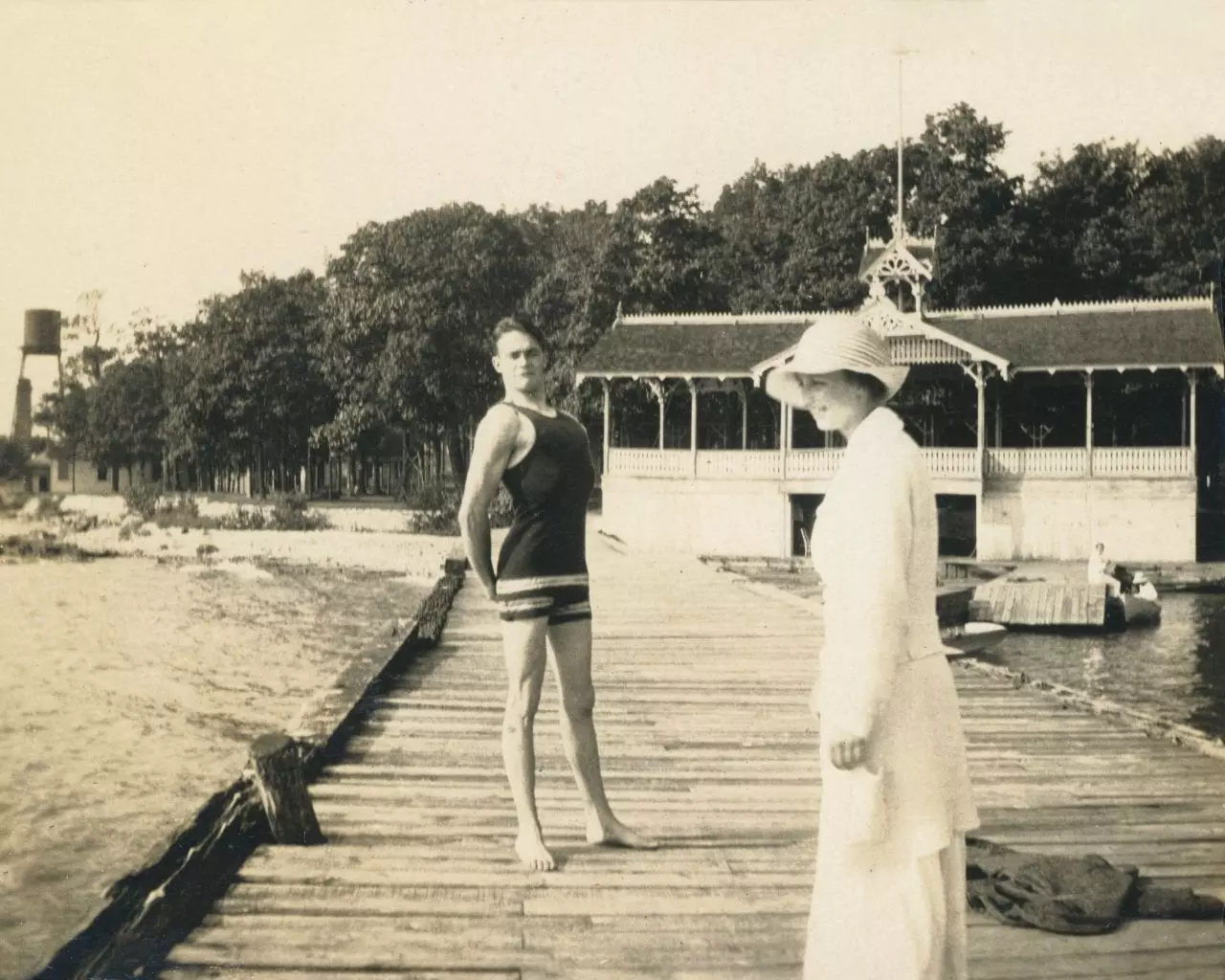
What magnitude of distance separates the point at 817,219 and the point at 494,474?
31058mm

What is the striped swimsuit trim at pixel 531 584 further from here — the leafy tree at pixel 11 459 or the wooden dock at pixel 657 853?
the leafy tree at pixel 11 459

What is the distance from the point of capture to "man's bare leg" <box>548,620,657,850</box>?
3.65 meters

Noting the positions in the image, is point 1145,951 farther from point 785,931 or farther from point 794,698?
point 794,698

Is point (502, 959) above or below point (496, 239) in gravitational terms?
below

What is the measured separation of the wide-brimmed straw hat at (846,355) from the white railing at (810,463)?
20387 millimetres

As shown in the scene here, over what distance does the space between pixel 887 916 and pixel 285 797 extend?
192 centimetres

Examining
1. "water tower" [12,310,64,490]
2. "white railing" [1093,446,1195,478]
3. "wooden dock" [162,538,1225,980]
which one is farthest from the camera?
"white railing" [1093,446,1195,478]

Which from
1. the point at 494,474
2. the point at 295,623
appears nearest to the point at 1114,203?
the point at 295,623

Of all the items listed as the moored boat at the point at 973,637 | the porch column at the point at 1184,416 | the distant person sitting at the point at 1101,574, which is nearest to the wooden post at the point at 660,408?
the distant person sitting at the point at 1101,574

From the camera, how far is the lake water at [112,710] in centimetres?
597

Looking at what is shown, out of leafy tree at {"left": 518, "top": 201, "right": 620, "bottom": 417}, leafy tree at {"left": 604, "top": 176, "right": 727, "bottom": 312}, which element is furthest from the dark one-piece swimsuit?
leafy tree at {"left": 604, "top": 176, "right": 727, "bottom": 312}

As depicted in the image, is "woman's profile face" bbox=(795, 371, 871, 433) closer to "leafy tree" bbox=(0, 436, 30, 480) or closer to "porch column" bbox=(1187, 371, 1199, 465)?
"leafy tree" bbox=(0, 436, 30, 480)

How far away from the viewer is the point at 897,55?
209 inches

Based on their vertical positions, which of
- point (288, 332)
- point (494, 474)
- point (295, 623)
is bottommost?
point (295, 623)
